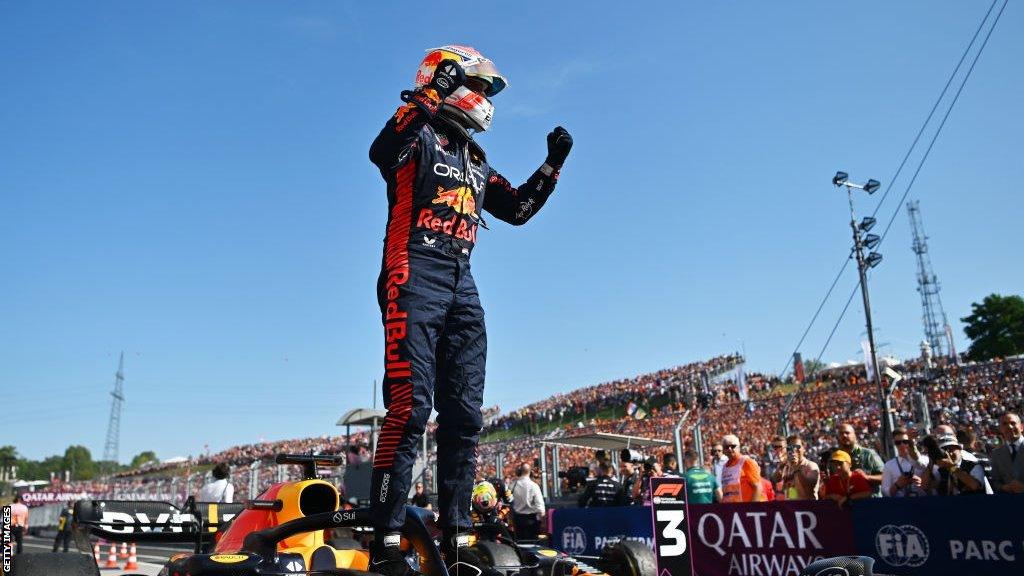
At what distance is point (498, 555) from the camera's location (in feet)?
12.0

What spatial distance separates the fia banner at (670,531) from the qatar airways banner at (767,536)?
373 centimetres

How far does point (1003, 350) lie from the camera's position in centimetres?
5912

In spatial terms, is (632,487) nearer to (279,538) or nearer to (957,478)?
(957,478)

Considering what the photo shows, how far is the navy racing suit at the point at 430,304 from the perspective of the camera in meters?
3.18

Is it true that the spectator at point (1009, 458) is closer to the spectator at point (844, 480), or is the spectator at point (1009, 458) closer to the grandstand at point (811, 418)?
the spectator at point (844, 480)

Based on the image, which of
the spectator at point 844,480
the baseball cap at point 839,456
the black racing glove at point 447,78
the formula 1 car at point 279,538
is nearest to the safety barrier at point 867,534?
the spectator at point 844,480

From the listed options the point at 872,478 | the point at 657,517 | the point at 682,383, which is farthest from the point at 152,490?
the point at 657,517

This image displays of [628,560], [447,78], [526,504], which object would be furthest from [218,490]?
[447,78]

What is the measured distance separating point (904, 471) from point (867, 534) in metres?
1.41

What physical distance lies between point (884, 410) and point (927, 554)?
8570 mm

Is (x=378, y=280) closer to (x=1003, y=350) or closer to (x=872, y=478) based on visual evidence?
(x=872, y=478)

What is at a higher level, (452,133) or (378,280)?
(452,133)

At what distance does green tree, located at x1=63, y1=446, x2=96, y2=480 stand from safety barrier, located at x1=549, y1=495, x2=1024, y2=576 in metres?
142

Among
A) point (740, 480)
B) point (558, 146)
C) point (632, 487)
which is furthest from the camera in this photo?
point (632, 487)
